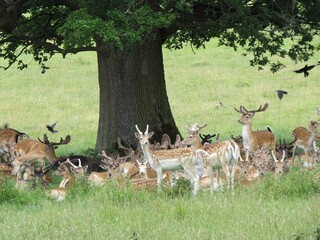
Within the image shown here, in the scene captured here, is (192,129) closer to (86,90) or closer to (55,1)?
(55,1)

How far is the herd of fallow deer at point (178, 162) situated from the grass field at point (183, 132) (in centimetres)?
61

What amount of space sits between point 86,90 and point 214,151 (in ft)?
64.1

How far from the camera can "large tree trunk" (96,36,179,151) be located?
672 inches

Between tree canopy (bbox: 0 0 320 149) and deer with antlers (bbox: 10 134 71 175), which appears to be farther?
deer with antlers (bbox: 10 134 71 175)

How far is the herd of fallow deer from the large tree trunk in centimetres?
159

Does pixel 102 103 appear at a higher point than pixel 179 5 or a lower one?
lower

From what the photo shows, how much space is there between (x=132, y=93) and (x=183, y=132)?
5.55 meters

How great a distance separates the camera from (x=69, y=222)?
9.34 m

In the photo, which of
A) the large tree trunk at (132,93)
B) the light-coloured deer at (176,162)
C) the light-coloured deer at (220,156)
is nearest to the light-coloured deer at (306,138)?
the large tree trunk at (132,93)

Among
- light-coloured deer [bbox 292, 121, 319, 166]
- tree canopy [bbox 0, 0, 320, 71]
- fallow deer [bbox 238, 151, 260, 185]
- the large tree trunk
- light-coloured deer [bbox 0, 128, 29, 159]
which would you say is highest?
tree canopy [bbox 0, 0, 320, 71]

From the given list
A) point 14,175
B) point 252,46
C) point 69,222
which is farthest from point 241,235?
point 252,46

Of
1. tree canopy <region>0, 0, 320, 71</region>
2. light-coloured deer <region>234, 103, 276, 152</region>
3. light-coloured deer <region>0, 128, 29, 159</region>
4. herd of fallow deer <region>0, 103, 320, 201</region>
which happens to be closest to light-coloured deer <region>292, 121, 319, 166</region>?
herd of fallow deer <region>0, 103, 320, 201</region>

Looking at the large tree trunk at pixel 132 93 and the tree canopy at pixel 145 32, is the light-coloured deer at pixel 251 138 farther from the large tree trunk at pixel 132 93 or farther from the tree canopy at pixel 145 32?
the large tree trunk at pixel 132 93

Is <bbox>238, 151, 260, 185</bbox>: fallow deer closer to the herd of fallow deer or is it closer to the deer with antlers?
the herd of fallow deer
